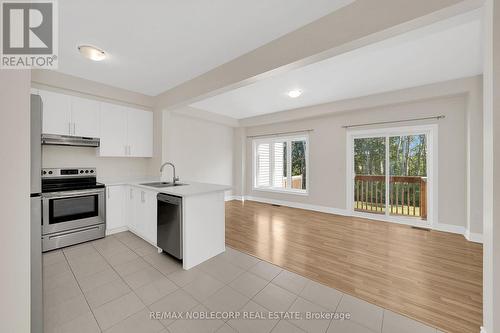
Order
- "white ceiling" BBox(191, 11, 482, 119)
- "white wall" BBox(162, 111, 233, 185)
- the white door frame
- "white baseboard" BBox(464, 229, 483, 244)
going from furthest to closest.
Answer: "white wall" BBox(162, 111, 233, 185)
the white door frame
"white baseboard" BBox(464, 229, 483, 244)
"white ceiling" BBox(191, 11, 482, 119)

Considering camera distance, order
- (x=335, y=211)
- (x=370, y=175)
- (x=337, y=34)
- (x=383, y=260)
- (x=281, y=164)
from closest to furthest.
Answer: (x=337, y=34) → (x=383, y=260) → (x=370, y=175) → (x=335, y=211) → (x=281, y=164)

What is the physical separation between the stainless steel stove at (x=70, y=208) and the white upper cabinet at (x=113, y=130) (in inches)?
21.3

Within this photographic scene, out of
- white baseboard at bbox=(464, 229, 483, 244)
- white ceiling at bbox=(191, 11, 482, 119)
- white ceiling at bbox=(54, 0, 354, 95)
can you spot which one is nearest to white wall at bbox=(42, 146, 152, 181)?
white ceiling at bbox=(54, 0, 354, 95)

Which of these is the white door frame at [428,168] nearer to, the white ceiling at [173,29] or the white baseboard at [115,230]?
the white ceiling at [173,29]

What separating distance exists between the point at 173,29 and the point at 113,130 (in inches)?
90.9

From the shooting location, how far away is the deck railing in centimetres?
384

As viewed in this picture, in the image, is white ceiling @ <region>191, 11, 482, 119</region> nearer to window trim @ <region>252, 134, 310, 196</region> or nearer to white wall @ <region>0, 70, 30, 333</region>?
window trim @ <region>252, 134, 310, 196</region>

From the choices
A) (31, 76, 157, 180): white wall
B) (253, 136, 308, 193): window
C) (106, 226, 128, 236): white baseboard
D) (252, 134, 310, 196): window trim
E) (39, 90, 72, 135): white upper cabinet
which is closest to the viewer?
(39, 90, 72, 135): white upper cabinet

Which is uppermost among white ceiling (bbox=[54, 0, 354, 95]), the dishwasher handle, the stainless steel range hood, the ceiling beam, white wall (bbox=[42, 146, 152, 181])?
white ceiling (bbox=[54, 0, 354, 95])

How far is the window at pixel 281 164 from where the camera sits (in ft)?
17.7

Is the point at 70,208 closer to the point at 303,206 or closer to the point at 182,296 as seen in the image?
the point at 182,296

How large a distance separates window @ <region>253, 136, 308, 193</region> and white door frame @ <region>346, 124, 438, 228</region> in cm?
109

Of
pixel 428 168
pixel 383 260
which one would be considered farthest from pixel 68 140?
pixel 428 168

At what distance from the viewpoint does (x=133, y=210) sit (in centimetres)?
323
